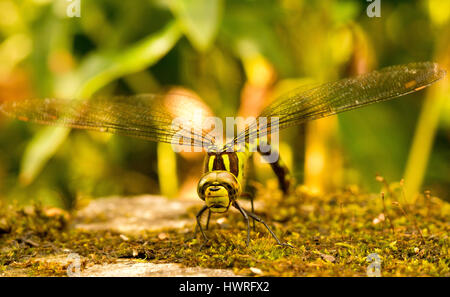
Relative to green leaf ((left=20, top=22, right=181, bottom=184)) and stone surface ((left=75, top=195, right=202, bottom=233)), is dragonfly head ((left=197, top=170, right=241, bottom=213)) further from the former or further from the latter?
green leaf ((left=20, top=22, right=181, bottom=184))

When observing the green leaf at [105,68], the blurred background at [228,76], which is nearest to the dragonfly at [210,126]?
the green leaf at [105,68]

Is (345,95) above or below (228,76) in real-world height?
below

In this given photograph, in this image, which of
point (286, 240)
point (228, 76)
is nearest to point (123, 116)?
point (286, 240)

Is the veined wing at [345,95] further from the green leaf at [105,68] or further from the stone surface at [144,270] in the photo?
the green leaf at [105,68]

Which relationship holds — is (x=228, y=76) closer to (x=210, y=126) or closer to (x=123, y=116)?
(x=210, y=126)

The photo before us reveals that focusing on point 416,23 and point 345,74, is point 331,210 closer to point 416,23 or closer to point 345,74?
point 345,74

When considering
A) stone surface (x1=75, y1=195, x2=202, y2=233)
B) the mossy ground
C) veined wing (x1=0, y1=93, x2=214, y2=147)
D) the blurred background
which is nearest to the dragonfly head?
the mossy ground
